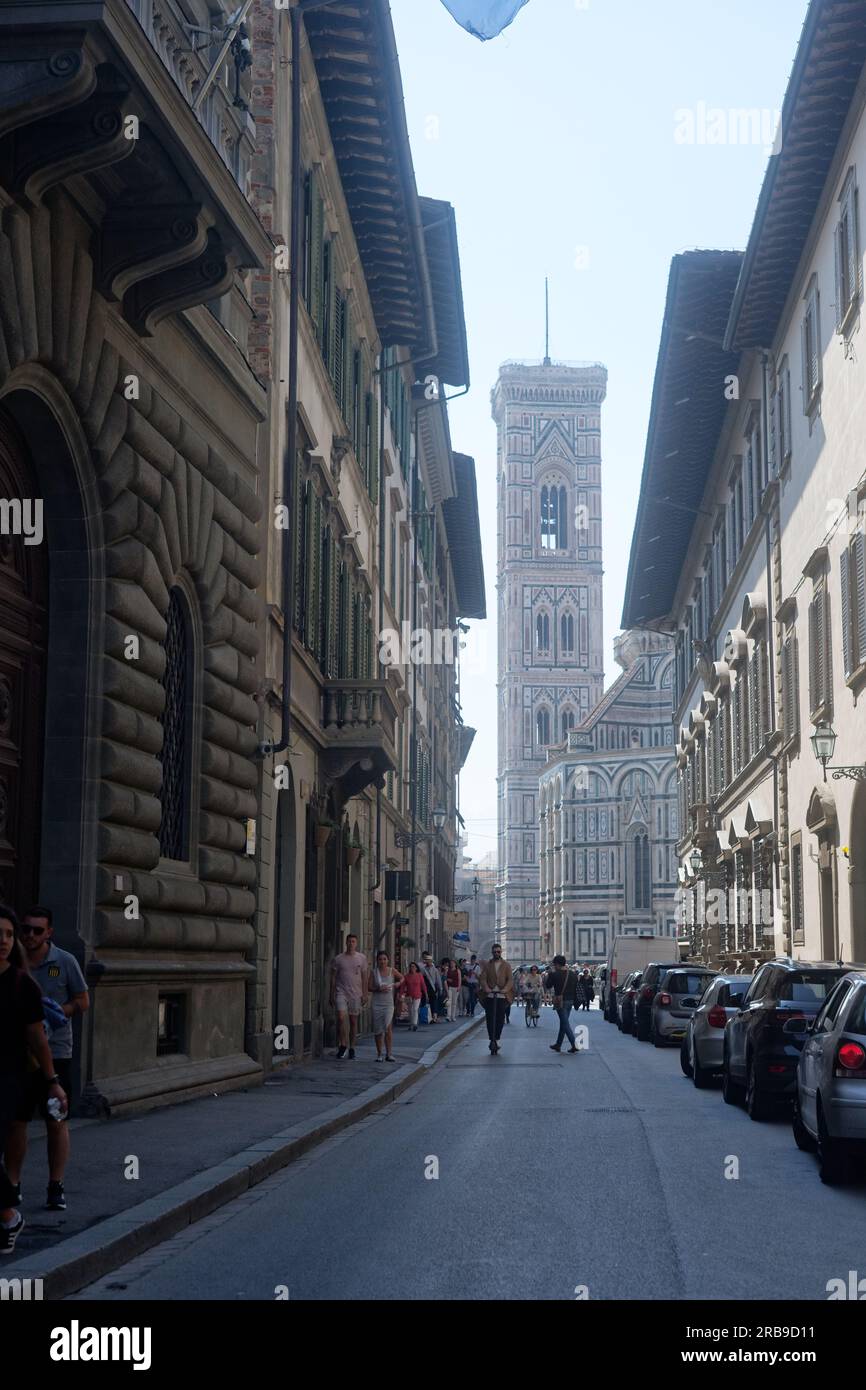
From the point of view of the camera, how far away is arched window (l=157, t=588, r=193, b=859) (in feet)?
56.6

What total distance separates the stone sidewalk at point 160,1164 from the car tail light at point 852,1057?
396 cm

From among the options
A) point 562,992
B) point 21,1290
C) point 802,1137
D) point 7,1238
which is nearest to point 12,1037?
point 7,1238

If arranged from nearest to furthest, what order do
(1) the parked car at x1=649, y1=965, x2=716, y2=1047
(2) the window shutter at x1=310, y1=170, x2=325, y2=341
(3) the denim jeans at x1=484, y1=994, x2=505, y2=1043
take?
(2) the window shutter at x1=310, y1=170, x2=325, y2=341, (3) the denim jeans at x1=484, y1=994, x2=505, y2=1043, (1) the parked car at x1=649, y1=965, x2=716, y2=1047

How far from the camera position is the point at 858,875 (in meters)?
28.5

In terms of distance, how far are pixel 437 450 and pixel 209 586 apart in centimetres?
3670

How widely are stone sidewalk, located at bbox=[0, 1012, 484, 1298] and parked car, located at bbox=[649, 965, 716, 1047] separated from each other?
51.3 ft

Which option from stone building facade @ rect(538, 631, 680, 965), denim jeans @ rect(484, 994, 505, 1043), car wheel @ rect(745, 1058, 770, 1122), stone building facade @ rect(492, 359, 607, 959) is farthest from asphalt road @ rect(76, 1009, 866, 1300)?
stone building facade @ rect(492, 359, 607, 959)

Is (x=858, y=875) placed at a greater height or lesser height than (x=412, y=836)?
lesser

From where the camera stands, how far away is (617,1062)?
3052 cm

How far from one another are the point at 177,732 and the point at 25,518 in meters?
3.57

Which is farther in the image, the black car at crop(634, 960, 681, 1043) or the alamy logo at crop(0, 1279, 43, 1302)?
the black car at crop(634, 960, 681, 1043)

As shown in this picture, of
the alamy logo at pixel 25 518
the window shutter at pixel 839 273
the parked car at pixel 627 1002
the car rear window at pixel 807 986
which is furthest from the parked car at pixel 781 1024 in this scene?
the parked car at pixel 627 1002

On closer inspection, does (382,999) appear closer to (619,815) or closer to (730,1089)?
(730,1089)
